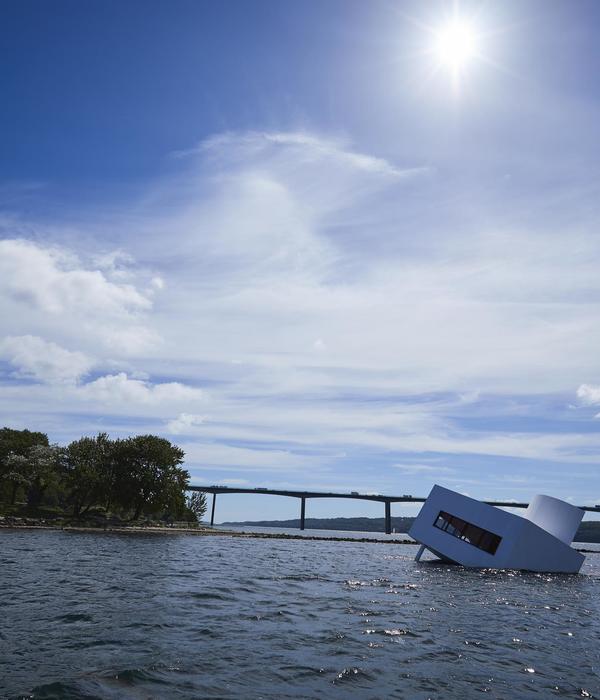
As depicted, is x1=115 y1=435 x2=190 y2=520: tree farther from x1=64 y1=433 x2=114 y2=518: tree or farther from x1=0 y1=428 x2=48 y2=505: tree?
x1=0 y1=428 x2=48 y2=505: tree

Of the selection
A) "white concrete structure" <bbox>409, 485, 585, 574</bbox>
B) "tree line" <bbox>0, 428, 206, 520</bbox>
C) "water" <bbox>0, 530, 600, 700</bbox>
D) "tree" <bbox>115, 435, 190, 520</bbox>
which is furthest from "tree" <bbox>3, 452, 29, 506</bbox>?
"white concrete structure" <bbox>409, 485, 585, 574</bbox>

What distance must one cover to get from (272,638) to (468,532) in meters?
41.5

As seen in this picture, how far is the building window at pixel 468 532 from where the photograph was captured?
50.6 metres

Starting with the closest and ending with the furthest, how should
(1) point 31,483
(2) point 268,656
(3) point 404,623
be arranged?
(2) point 268,656, (3) point 404,623, (1) point 31,483

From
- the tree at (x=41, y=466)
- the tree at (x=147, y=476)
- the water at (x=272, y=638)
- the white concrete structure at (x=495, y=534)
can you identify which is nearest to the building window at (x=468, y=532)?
the white concrete structure at (x=495, y=534)

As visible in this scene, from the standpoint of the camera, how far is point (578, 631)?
21.3 m

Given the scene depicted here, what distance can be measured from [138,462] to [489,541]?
5383 centimetres

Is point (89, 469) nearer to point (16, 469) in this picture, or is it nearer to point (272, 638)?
point (16, 469)

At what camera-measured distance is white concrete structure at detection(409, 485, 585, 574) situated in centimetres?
4966

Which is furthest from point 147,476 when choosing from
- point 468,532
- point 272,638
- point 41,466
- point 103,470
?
point 272,638

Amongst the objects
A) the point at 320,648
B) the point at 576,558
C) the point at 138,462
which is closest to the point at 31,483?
the point at 138,462

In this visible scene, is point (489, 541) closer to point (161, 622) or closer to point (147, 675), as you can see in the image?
point (161, 622)

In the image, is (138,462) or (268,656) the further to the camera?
(138,462)

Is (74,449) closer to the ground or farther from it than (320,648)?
farther from it
